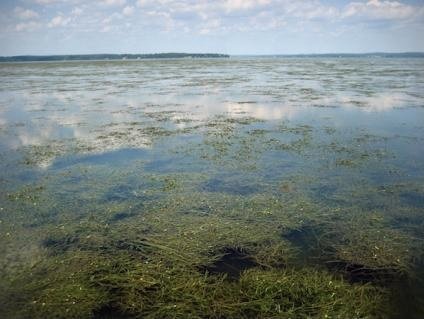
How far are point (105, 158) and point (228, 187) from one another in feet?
25.3

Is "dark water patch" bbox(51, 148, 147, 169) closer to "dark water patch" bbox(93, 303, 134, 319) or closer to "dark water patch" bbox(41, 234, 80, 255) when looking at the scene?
"dark water patch" bbox(41, 234, 80, 255)

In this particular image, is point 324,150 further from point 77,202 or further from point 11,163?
point 11,163

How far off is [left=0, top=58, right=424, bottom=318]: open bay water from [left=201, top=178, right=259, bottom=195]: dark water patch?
0.08 m

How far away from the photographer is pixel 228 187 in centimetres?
1538

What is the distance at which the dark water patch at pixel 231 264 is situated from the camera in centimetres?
970

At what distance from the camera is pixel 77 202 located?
14.4m

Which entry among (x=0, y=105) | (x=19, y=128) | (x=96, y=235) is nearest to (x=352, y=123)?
(x=96, y=235)

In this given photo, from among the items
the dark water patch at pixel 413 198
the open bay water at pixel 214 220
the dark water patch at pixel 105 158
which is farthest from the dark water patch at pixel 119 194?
the dark water patch at pixel 413 198

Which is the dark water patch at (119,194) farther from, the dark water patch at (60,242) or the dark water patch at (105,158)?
the dark water patch at (105,158)

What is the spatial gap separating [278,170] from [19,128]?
19.9 metres

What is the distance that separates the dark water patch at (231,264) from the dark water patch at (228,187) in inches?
168

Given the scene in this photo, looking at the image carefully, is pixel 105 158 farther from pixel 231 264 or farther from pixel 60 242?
pixel 231 264

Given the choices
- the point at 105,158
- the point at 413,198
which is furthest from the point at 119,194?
the point at 413,198

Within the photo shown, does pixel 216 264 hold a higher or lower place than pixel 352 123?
lower
